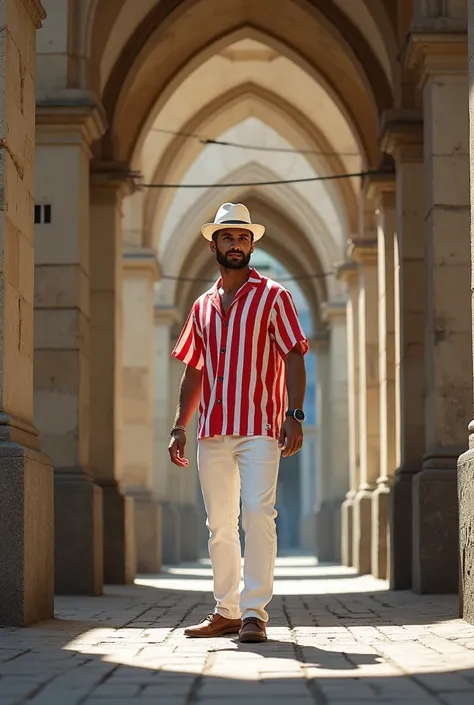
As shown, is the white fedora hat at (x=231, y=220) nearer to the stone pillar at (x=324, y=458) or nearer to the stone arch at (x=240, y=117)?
the stone arch at (x=240, y=117)

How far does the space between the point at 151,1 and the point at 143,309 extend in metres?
6.04

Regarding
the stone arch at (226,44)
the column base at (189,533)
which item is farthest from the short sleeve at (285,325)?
the column base at (189,533)

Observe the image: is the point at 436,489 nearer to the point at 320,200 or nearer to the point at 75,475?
the point at 75,475

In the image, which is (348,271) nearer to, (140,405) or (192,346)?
(140,405)

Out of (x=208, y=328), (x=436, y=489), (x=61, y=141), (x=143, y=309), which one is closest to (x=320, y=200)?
(x=143, y=309)

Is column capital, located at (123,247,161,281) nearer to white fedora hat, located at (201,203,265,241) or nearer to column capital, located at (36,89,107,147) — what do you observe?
column capital, located at (36,89,107,147)

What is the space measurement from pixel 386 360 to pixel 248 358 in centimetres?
883

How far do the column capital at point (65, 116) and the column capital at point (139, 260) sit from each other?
8.41 meters

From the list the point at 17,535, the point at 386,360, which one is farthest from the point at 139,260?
the point at 17,535

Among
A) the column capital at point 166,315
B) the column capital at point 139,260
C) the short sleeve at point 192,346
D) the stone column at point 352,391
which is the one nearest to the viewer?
the short sleeve at point 192,346

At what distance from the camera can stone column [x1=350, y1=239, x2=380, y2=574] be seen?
18.4 meters

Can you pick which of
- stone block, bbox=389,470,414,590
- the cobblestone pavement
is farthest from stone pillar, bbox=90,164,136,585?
the cobblestone pavement

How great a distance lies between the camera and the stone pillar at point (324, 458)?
Result: 26.2 m

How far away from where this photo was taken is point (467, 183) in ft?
35.9
